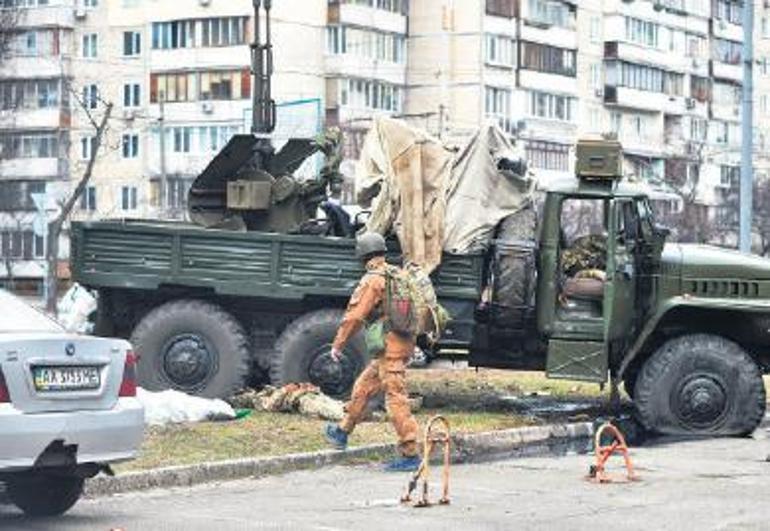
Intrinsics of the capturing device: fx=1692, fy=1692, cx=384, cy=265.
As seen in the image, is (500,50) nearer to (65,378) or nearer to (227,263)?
(227,263)

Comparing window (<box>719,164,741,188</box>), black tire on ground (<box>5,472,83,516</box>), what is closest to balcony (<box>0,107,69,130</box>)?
window (<box>719,164,741,188</box>)

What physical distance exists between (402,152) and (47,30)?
64279 mm

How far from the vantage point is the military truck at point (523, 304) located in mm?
16406

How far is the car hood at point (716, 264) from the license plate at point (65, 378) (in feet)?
25.8

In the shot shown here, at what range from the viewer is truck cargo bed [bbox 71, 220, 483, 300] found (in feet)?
56.1

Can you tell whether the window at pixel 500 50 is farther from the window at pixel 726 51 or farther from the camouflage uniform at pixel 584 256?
the camouflage uniform at pixel 584 256

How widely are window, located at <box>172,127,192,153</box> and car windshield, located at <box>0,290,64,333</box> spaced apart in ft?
206

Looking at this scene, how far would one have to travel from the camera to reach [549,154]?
80.8m

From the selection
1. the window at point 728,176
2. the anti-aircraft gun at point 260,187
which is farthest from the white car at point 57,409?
the window at point 728,176

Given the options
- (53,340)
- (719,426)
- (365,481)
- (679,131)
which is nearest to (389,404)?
(365,481)

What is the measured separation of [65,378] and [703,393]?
25.7 feet

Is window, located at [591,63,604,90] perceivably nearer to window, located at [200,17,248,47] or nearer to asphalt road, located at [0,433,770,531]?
window, located at [200,17,248,47]

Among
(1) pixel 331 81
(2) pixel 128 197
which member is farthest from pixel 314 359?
(2) pixel 128 197

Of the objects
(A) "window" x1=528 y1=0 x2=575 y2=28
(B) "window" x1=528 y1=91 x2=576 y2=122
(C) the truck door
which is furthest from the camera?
(A) "window" x1=528 y1=0 x2=575 y2=28
